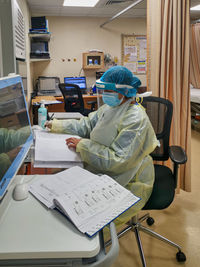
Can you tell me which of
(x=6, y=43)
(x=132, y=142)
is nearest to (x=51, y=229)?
(x=132, y=142)

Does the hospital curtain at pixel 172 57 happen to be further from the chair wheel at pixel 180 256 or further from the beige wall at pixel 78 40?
the beige wall at pixel 78 40

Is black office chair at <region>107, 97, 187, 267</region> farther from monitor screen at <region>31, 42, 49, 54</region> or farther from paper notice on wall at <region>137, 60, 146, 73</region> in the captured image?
paper notice on wall at <region>137, 60, 146, 73</region>

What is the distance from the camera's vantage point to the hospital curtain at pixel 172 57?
2.14 metres

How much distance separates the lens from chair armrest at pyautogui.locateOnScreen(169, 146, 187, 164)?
1608mm

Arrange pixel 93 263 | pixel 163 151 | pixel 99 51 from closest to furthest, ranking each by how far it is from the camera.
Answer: pixel 93 263 → pixel 163 151 → pixel 99 51

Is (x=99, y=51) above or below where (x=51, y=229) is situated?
above

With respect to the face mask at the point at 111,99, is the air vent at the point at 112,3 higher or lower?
higher

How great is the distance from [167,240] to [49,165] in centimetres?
106

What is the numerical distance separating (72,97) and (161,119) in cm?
240

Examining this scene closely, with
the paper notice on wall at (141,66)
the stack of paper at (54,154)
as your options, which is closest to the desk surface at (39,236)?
the stack of paper at (54,154)

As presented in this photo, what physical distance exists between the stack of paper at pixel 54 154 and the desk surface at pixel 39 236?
38 centimetres

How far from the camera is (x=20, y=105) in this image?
1.12 meters

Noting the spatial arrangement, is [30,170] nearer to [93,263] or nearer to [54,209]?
[54,209]

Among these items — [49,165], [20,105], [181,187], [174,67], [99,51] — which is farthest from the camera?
[99,51]
